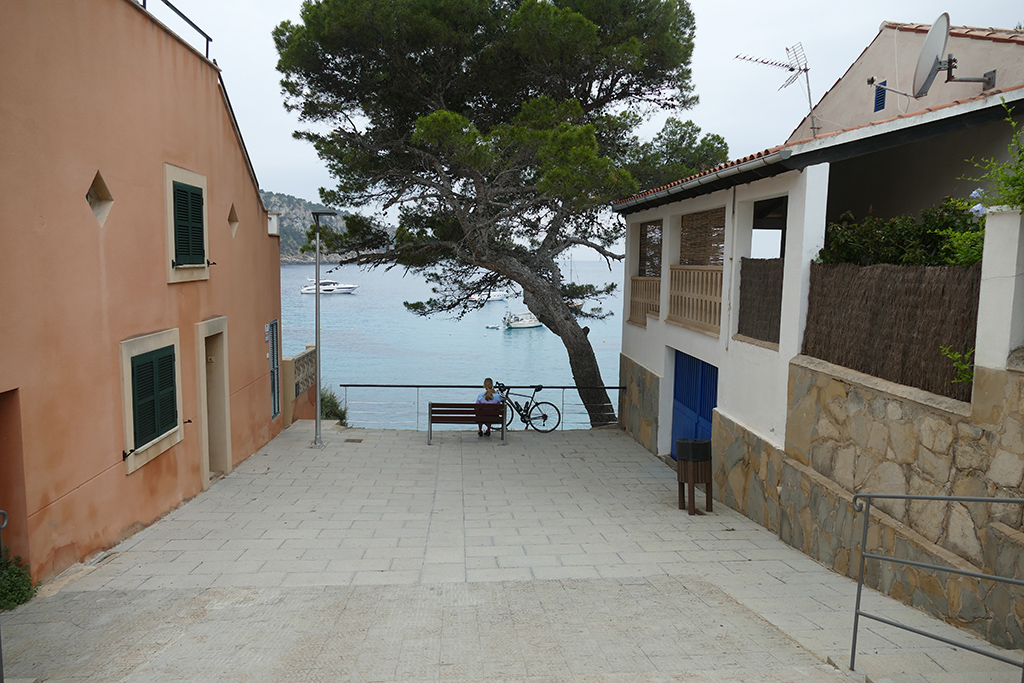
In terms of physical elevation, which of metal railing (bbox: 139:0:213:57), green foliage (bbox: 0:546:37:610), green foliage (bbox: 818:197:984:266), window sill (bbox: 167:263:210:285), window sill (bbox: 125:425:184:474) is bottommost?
green foliage (bbox: 0:546:37:610)

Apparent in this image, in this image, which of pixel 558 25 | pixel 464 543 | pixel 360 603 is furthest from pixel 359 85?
pixel 360 603

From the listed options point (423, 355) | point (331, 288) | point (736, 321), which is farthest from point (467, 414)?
point (331, 288)

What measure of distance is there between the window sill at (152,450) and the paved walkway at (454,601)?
30.1 inches

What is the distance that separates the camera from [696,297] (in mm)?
11547

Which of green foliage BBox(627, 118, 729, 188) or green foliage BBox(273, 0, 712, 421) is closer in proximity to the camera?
green foliage BBox(273, 0, 712, 421)

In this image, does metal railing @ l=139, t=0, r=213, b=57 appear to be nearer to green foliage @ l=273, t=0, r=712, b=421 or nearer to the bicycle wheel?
green foliage @ l=273, t=0, r=712, b=421

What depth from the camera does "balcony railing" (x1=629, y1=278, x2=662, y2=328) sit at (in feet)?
45.5

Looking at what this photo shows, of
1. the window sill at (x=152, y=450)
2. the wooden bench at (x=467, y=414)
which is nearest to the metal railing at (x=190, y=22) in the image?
the window sill at (x=152, y=450)

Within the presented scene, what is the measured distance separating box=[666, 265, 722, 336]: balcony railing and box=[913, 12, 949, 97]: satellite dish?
341cm

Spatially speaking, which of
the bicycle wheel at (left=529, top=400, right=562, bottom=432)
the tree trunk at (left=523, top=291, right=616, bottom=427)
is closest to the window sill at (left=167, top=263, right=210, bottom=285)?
the bicycle wheel at (left=529, top=400, right=562, bottom=432)

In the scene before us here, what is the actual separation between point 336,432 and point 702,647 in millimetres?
11204

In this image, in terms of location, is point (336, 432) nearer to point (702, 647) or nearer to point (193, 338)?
point (193, 338)

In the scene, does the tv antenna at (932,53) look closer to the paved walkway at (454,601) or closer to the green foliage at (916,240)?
the green foliage at (916,240)

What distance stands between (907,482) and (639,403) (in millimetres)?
8723
